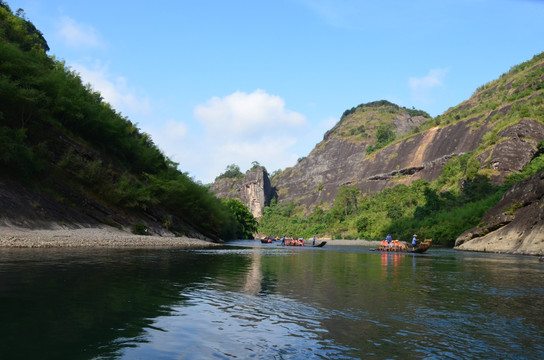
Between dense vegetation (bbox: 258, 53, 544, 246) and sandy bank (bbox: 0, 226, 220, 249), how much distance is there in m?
47.1

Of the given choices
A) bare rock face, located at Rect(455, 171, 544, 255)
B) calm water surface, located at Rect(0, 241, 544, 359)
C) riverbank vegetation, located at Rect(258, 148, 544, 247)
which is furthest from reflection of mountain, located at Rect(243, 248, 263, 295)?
riverbank vegetation, located at Rect(258, 148, 544, 247)

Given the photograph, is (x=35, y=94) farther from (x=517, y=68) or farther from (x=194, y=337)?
(x=517, y=68)

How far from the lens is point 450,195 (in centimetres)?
8581

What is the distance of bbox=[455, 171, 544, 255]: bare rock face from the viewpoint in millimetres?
39406

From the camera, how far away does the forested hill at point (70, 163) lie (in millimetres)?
34594

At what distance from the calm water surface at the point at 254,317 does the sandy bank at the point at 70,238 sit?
12.2 m

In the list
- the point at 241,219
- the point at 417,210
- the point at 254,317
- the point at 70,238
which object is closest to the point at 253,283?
the point at 254,317

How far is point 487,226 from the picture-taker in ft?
163

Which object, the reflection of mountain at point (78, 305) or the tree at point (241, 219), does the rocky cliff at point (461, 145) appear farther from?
the reflection of mountain at point (78, 305)

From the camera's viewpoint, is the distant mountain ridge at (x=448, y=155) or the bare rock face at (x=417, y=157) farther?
the distant mountain ridge at (x=448, y=155)

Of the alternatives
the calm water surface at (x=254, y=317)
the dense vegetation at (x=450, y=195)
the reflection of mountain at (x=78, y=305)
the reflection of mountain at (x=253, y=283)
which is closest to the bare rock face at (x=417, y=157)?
the dense vegetation at (x=450, y=195)

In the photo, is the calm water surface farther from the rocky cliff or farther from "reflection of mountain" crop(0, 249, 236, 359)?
the rocky cliff

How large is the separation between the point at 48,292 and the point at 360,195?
137007mm

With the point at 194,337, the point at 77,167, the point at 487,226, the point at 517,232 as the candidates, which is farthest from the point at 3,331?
the point at 487,226
